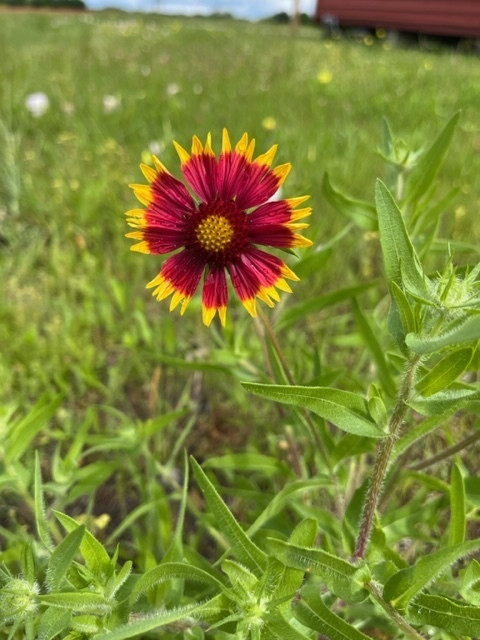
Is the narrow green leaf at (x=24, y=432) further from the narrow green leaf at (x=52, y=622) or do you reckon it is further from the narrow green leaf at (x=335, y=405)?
the narrow green leaf at (x=335, y=405)

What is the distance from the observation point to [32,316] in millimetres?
1980

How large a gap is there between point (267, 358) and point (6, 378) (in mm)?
900

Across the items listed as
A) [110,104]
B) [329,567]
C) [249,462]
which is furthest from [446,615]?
[110,104]

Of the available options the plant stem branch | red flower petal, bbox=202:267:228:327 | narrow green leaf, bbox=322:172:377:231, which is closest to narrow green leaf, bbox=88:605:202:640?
red flower petal, bbox=202:267:228:327

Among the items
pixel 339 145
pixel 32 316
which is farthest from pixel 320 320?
pixel 339 145

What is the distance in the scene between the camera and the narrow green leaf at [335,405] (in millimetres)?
748

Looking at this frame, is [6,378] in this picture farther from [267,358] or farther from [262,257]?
[262,257]

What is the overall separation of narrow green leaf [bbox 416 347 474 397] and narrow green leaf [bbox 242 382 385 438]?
0.28 feet

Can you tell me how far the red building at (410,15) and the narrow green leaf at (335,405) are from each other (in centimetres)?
1101

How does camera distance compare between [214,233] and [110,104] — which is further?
[110,104]

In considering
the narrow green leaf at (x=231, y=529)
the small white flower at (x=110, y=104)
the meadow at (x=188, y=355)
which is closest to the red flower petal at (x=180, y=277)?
the meadow at (x=188, y=355)

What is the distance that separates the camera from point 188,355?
6.00 feet

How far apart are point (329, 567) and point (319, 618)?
0.24 ft

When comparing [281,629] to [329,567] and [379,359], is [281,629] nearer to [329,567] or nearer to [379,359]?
[329,567]
